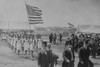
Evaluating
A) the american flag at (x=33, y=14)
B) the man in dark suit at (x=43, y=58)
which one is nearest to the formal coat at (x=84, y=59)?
the man in dark suit at (x=43, y=58)

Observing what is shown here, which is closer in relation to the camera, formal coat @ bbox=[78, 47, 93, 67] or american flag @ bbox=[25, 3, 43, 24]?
formal coat @ bbox=[78, 47, 93, 67]

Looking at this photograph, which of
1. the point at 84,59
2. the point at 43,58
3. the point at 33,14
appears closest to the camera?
the point at 43,58

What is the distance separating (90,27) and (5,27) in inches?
1992

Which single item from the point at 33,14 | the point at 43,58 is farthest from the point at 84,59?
the point at 33,14

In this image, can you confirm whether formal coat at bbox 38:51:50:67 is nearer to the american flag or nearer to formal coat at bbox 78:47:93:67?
formal coat at bbox 78:47:93:67

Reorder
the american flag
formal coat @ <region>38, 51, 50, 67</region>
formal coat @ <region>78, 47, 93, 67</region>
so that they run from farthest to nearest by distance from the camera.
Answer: the american flag
formal coat @ <region>78, 47, 93, 67</region>
formal coat @ <region>38, 51, 50, 67</region>

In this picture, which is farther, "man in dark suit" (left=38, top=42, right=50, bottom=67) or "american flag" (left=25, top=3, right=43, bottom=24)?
"american flag" (left=25, top=3, right=43, bottom=24)

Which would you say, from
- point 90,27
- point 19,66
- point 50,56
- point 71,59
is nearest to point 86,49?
point 71,59

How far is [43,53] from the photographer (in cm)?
838

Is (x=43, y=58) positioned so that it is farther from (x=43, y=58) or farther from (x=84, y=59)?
(x=84, y=59)

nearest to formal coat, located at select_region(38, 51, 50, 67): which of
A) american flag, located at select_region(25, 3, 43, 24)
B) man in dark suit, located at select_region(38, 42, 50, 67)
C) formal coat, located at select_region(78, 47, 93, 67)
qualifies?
man in dark suit, located at select_region(38, 42, 50, 67)

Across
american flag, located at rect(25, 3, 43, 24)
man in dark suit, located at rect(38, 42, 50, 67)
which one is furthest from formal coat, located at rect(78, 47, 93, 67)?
american flag, located at rect(25, 3, 43, 24)

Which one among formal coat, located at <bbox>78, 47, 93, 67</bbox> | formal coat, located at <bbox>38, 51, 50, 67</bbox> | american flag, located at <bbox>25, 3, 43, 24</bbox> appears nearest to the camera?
formal coat, located at <bbox>38, 51, 50, 67</bbox>

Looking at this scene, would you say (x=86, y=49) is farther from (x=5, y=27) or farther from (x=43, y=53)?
(x=5, y=27)
